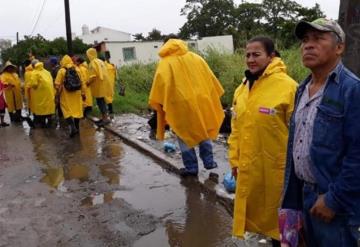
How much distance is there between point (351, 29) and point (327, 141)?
141 cm

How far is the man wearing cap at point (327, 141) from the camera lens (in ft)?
7.18

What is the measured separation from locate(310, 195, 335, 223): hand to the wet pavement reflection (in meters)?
2.11

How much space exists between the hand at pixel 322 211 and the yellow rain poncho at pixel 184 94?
12.6ft

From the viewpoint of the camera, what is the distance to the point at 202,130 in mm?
6176

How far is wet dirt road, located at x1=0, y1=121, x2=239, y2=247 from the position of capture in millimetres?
4684

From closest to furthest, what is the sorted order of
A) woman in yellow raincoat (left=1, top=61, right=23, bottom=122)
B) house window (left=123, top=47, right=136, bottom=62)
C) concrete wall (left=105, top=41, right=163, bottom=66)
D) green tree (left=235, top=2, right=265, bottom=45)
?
woman in yellow raincoat (left=1, top=61, right=23, bottom=122)
concrete wall (left=105, top=41, right=163, bottom=66)
house window (left=123, top=47, right=136, bottom=62)
green tree (left=235, top=2, right=265, bottom=45)

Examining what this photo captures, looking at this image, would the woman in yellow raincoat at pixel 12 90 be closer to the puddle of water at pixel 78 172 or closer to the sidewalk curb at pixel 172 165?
the sidewalk curb at pixel 172 165

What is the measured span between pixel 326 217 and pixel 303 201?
242mm

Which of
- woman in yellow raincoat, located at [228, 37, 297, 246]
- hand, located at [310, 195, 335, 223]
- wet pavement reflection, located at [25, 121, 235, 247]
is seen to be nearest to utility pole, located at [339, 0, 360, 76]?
woman in yellow raincoat, located at [228, 37, 297, 246]

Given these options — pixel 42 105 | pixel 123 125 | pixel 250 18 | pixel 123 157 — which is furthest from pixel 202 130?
pixel 250 18

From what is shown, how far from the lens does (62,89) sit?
1041 cm

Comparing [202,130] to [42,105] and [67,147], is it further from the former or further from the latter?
[42,105]

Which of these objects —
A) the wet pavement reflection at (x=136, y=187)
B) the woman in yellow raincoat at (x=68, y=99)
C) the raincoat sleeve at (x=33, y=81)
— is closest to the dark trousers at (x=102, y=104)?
the woman in yellow raincoat at (x=68, y=99)

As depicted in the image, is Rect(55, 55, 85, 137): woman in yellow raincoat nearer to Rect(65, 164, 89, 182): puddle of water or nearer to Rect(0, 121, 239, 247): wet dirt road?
Rect(0, 121, 239, 247): wet dirt road
